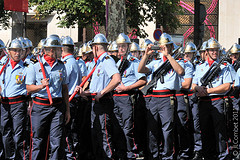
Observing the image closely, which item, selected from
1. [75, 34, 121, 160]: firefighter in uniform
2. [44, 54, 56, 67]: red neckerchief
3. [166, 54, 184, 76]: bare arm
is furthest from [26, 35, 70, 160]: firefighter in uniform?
[166, 54, 184, 76]: bare arm

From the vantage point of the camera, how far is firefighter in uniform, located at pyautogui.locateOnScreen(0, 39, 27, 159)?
846 cm

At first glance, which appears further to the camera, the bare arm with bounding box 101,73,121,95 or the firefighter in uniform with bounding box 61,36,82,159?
the firefighter in uniform with bounding box 61,36,82,159

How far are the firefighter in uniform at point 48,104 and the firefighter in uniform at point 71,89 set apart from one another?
1195mm

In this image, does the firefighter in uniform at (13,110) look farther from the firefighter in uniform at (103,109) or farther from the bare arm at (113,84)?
the bare arm at (113,84)

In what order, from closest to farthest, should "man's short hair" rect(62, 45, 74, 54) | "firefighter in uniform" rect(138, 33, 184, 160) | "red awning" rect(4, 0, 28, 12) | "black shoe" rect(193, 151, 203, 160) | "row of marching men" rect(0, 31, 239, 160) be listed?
1. "row of marching men" rect(0, 31, 239, 160)
2. "firefighter in uniform" rect(138, 33, 184, 160)
3. "man's short hair" rect(62, 45, 74, 54)
4. "black shoe" rect(193, 151, 203, 160)
5. "red awning" rect(4, 0, 28, 12)

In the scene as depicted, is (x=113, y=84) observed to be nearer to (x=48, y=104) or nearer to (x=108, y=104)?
(x=108, y=104)

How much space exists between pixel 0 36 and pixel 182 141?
839 inches

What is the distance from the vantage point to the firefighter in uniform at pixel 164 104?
7.99 meters

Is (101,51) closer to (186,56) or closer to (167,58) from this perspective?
(167,58)

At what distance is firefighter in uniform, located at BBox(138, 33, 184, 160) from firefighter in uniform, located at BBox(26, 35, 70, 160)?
4.88ft

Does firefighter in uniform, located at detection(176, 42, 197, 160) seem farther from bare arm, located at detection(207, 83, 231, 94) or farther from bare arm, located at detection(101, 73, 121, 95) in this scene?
bare arm, located at detection(101, 73, 121, 95)

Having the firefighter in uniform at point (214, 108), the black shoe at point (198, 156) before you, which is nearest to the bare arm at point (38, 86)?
the firefighter in uniform at point (214, 108)

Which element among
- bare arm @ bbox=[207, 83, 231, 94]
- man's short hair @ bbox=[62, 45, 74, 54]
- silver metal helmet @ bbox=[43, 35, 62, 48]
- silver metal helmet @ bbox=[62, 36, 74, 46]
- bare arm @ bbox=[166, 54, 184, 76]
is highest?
silver metal helmet @ bbox=[62, 36, 74, 46]

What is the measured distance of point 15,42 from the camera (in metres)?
8.73
